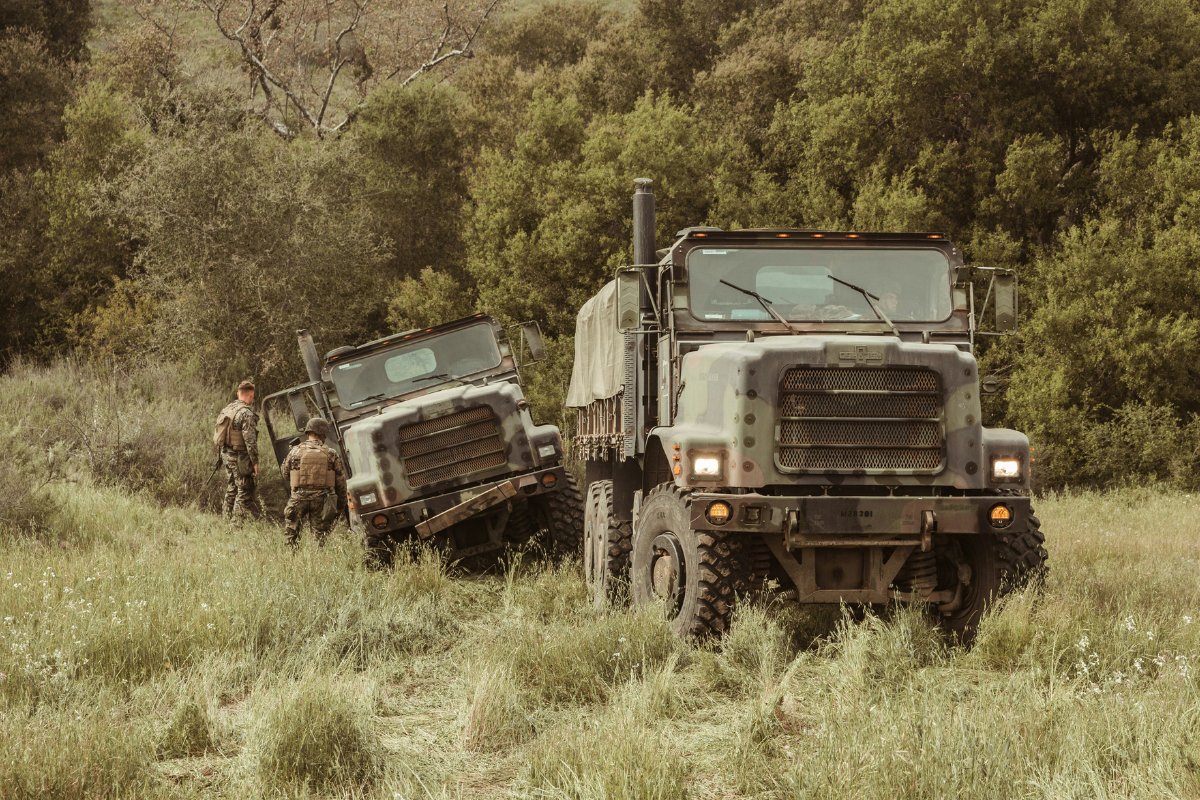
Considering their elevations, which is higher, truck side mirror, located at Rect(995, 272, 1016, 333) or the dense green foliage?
the dense green foliage

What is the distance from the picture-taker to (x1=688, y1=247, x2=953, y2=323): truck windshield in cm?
746

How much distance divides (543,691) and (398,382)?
6118 mm

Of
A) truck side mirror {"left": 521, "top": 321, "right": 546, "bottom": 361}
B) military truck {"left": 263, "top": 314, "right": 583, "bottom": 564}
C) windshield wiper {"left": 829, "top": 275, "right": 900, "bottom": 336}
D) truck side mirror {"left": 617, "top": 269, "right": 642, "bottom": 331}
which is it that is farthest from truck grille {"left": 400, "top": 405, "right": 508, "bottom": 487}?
windshield wiper {"left": 829, "top": 275, "right": 900, "bottom": 336}

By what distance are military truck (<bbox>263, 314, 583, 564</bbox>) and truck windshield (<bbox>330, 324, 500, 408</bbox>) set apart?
0.03 ft

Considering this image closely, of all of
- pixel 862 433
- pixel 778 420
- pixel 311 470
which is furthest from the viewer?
pixel 311 470

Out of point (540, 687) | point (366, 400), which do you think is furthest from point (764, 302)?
point (366, 400)

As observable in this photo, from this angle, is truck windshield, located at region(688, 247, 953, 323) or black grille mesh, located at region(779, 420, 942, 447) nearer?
black grille mesh, located at region(779, 420, 942, 447)

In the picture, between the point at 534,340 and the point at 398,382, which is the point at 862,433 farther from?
the point at 398,382

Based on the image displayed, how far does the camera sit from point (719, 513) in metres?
6.14

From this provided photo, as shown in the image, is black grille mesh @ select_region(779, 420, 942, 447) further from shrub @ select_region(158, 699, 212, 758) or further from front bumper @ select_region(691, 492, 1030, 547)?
shrub @ select_region(158, 699, 212, 758)

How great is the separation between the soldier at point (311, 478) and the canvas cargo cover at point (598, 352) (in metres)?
2.62

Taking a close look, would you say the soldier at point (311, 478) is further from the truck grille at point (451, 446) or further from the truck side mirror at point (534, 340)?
the truck side mirror at point (534, 340)

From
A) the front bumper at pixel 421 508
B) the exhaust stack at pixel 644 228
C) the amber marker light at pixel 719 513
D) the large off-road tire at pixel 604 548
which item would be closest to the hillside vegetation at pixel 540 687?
the large off-road tire at pixel 604 548

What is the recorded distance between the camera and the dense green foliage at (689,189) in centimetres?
1956
